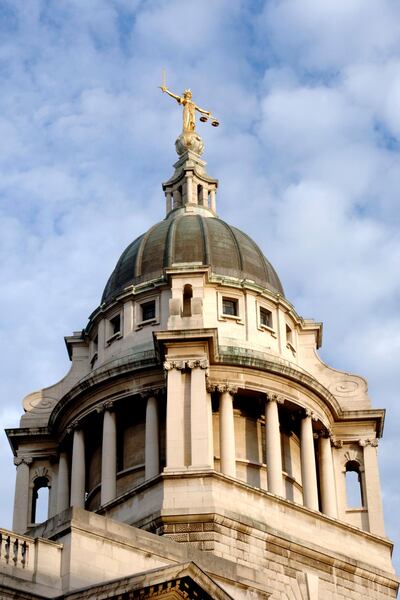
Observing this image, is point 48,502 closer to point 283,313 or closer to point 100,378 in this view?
point 100,378

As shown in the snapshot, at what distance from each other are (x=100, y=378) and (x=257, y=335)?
700 centimetres

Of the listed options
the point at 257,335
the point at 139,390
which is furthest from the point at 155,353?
Answer: the point at 257,335

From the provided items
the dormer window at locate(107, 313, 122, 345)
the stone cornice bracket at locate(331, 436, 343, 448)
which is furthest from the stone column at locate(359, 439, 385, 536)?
the dormer window at locate(107, 313, 122, 345)

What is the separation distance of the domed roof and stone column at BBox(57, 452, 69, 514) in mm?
7444

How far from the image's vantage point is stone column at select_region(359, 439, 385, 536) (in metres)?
54.3

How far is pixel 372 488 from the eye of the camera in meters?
55.2

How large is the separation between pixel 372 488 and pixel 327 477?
6.17 feet

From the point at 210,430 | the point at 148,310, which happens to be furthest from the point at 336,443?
the point at 148,310

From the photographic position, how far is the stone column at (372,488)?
5434 cm

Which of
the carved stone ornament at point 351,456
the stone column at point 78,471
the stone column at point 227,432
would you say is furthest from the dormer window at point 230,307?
the stone column at point 78,471

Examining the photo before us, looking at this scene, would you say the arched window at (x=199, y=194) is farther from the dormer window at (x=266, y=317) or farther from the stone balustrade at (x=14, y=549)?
the stone balustrade at (x=14, y=549)

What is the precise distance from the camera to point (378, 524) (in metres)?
54.3

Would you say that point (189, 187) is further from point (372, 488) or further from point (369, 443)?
point (372, 488)

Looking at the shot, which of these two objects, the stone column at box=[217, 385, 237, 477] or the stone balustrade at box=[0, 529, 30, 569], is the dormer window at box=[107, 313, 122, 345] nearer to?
the stone column at box=[217, 385, 237, 477]
